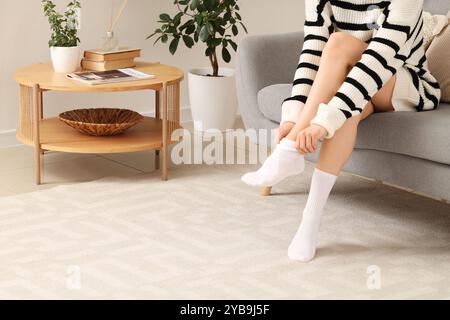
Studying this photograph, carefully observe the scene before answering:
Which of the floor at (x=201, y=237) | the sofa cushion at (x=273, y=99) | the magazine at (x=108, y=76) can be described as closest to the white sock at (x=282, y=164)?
the floor at (x=201, y=237)

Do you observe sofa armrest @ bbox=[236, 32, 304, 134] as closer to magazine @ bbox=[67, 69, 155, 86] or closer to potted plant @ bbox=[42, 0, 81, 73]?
magazine @ bbox=[67, 69, 155, 86]

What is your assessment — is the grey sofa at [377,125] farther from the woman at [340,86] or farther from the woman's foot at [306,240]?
the woman's foot at [306,240]

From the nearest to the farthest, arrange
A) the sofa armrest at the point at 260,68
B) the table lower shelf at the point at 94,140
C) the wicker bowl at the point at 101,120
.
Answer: the sofa armrest at the point at 260,68, the table lower shelf at the point at 94,140, the wicker bowl at the point at 101,120

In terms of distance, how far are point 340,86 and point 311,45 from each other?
0.88ft

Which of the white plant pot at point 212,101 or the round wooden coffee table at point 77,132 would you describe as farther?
the white plant pot at point 212,101

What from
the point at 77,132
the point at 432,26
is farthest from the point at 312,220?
the point at 77,132

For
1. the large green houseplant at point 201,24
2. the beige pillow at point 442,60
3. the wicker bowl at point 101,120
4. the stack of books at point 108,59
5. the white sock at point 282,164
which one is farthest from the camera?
the large green houseplant at point 201,24

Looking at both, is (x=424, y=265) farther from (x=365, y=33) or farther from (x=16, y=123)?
(x=16, y=123)

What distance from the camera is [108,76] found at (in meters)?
3.56

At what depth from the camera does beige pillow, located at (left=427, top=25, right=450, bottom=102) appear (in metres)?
3.12

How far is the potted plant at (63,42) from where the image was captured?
3635 mm

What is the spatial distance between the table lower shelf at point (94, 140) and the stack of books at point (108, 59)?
11.1 inches

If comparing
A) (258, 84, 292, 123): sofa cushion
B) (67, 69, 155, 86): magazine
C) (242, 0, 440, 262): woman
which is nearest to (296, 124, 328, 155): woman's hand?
(242, 0, 440, 262): woman
